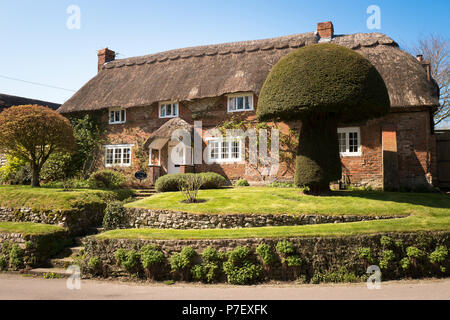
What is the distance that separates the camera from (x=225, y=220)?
35.9 feet

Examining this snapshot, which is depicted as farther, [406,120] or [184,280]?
[406,120]

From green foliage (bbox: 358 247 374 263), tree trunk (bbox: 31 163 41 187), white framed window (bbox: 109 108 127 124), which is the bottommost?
green foliage (bbox: 358 247 374 263)

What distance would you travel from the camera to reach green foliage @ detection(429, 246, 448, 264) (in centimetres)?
826

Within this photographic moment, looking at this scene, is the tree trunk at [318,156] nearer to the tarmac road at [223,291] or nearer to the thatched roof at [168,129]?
the tarmac road at [223,291]

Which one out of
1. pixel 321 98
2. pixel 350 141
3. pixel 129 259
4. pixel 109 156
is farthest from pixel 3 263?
pixel 350 141

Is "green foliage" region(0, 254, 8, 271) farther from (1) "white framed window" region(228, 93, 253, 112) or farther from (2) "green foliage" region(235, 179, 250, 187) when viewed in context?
(1) "white framed window" region(228, 93, 253, 112)

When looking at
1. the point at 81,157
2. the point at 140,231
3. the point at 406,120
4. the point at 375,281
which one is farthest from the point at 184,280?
the point at 81,157

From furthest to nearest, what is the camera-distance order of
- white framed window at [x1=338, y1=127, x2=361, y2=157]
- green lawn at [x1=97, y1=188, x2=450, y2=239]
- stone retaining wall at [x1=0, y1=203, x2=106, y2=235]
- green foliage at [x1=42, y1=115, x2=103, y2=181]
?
green foliage at [x1=42, y1=115, x2=103, y2=181] → white framed window at [x1=338, y1=127, x2=361, y2=157] → stone retaining wall at [x1=0, y1=203, x2=106, y2=235] → green lawn at [x1=97, y1=188, x2=450, y2=239]

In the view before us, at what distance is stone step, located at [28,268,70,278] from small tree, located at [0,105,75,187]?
7.66 meters

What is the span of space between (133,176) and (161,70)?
7099 mm

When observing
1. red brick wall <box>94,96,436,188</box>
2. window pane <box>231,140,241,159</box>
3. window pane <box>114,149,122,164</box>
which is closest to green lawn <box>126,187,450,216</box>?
red brick wall <box>94,96,436,188</box>

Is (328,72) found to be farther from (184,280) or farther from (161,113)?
(161,113)

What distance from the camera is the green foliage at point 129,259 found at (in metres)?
8.77
